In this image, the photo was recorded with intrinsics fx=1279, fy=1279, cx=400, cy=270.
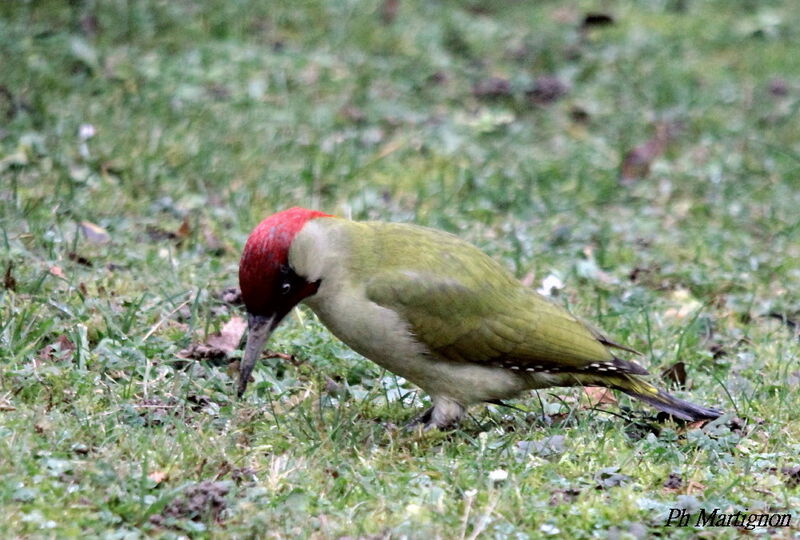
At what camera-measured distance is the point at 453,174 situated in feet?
24.4

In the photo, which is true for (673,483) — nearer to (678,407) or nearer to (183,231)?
(678,407)

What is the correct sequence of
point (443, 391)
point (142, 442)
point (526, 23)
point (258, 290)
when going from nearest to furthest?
point (142, 442) < point (258, 290) < point (443, 391) < point (526, 23)

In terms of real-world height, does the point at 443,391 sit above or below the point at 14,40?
below

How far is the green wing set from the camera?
180 inches

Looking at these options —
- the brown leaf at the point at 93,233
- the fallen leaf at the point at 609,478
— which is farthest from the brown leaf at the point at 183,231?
the fallen leaf at the point at 609,478

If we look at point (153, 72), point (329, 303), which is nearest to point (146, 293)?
point (329, 303)

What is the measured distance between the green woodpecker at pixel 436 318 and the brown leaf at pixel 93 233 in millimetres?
1757

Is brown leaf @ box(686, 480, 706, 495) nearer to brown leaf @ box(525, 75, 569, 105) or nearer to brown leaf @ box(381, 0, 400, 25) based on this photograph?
brown leaf @ box(525, 75, 569, 105)

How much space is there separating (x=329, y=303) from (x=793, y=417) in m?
1.80

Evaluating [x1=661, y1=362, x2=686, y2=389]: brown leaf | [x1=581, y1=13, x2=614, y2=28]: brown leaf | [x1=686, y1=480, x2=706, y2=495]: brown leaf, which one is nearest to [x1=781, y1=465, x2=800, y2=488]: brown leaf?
[x1=686, y1=480, x2=706, y2=495]: brown leaf

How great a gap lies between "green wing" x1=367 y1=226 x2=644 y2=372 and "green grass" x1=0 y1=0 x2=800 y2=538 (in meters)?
0.28

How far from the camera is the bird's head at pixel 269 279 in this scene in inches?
169

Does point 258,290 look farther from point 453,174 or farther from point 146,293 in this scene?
point 453,174

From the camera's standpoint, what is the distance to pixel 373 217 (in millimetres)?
6801
